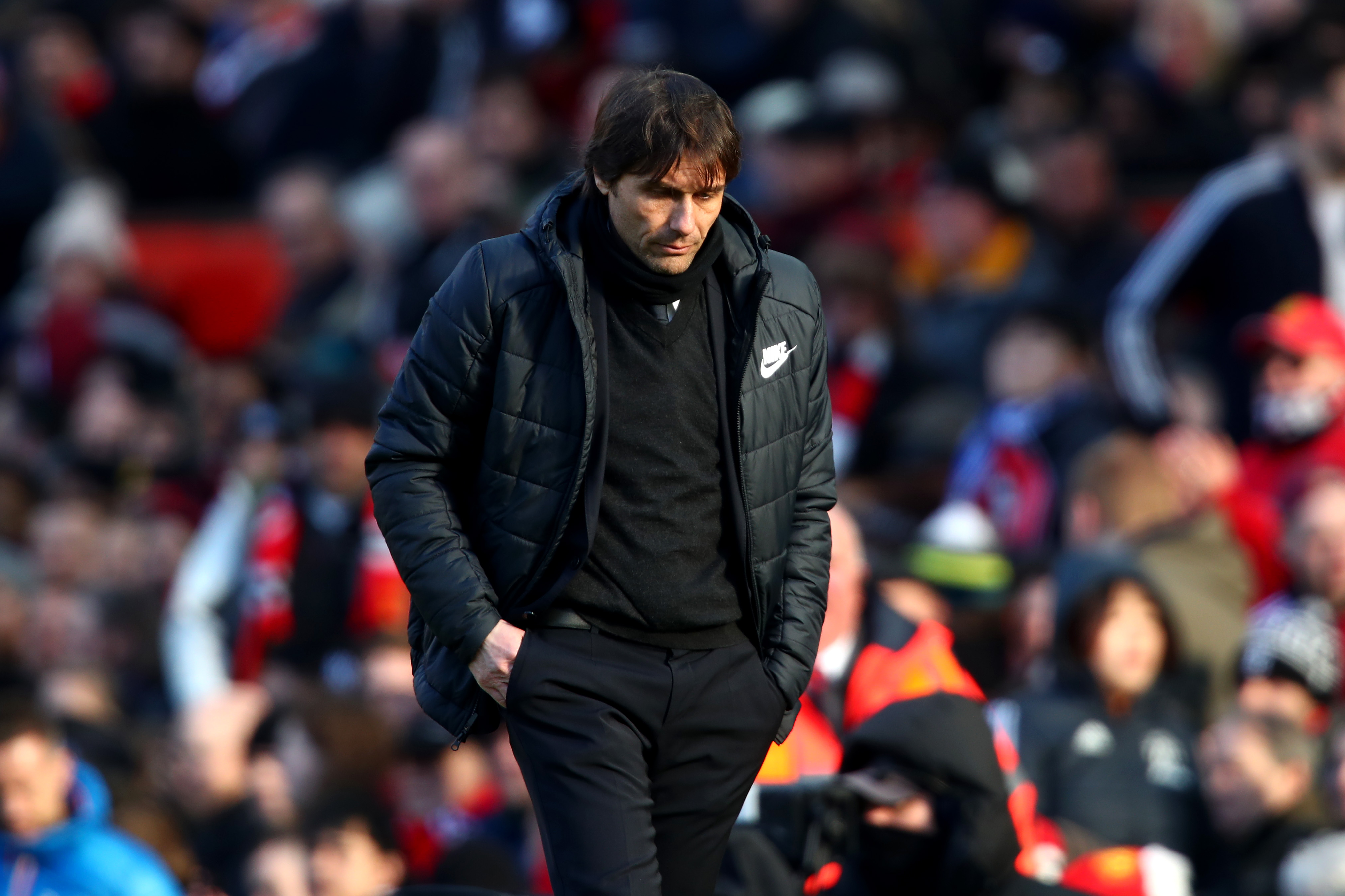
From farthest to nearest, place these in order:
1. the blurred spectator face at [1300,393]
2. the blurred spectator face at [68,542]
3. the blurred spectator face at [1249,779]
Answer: the blurred spectator face at [68,542] → the blurred spectator face at [1300,393] → the blurred spectator face at [1249,779]

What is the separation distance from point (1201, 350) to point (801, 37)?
114 inches

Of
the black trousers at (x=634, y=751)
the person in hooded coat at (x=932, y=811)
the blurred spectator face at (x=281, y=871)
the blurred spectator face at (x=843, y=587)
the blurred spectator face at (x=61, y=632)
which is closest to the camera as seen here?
the black trousers at (x=634, y=751)

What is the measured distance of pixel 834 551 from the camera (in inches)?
202

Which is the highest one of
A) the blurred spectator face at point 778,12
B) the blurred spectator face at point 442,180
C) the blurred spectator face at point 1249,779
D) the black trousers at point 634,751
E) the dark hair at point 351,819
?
the blurred spectator face at point 778,12

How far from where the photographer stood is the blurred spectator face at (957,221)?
812 cm

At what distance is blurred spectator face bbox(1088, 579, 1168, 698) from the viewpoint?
5.95 meters

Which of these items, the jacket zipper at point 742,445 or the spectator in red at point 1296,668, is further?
the spectator in red at point 1296,668

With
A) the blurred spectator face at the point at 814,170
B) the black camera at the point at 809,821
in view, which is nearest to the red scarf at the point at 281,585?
the blurred spectator face at the point at 814,170

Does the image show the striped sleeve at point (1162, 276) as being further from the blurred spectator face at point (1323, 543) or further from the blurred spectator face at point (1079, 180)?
the blurred spectator face at point (1323, 543)

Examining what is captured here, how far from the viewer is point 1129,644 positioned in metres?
6.00

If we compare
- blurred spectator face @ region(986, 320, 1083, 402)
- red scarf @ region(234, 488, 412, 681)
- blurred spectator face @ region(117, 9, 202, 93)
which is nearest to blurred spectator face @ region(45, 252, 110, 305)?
blurred spectator face @ region(117, 9, 202, 93)

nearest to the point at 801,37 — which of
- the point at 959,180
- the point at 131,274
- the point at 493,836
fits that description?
the point at 959,180

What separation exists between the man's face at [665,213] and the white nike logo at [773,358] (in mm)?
226

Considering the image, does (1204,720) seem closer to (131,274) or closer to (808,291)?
(808,291)
